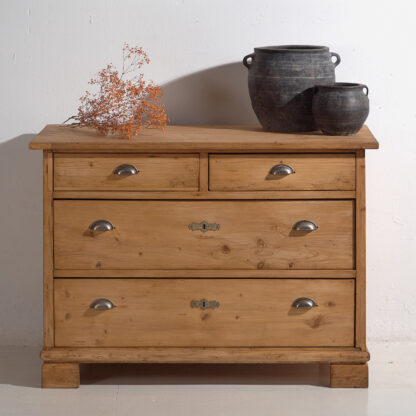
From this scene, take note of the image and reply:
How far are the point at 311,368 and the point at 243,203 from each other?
0.80m

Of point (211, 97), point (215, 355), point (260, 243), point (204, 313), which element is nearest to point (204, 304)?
point (204, 313)

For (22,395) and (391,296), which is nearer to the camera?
(22,395)

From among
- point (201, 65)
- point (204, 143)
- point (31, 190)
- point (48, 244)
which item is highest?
point (201, 65)

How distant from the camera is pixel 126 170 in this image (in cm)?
325

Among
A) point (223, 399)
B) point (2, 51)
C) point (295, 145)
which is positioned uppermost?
point (2, 51)

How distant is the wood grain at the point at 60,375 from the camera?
336cm

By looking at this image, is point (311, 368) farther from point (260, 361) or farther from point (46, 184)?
point (46, 184)

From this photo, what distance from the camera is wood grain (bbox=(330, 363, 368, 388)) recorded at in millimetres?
3355

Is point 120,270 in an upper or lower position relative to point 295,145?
lower

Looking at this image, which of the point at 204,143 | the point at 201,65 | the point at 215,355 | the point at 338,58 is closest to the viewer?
the point at 204,143

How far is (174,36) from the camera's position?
12.3ft

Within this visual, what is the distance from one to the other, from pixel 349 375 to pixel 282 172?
0.81m

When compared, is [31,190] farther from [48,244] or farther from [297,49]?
[297,49]

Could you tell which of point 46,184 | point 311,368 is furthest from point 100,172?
point 311,368
